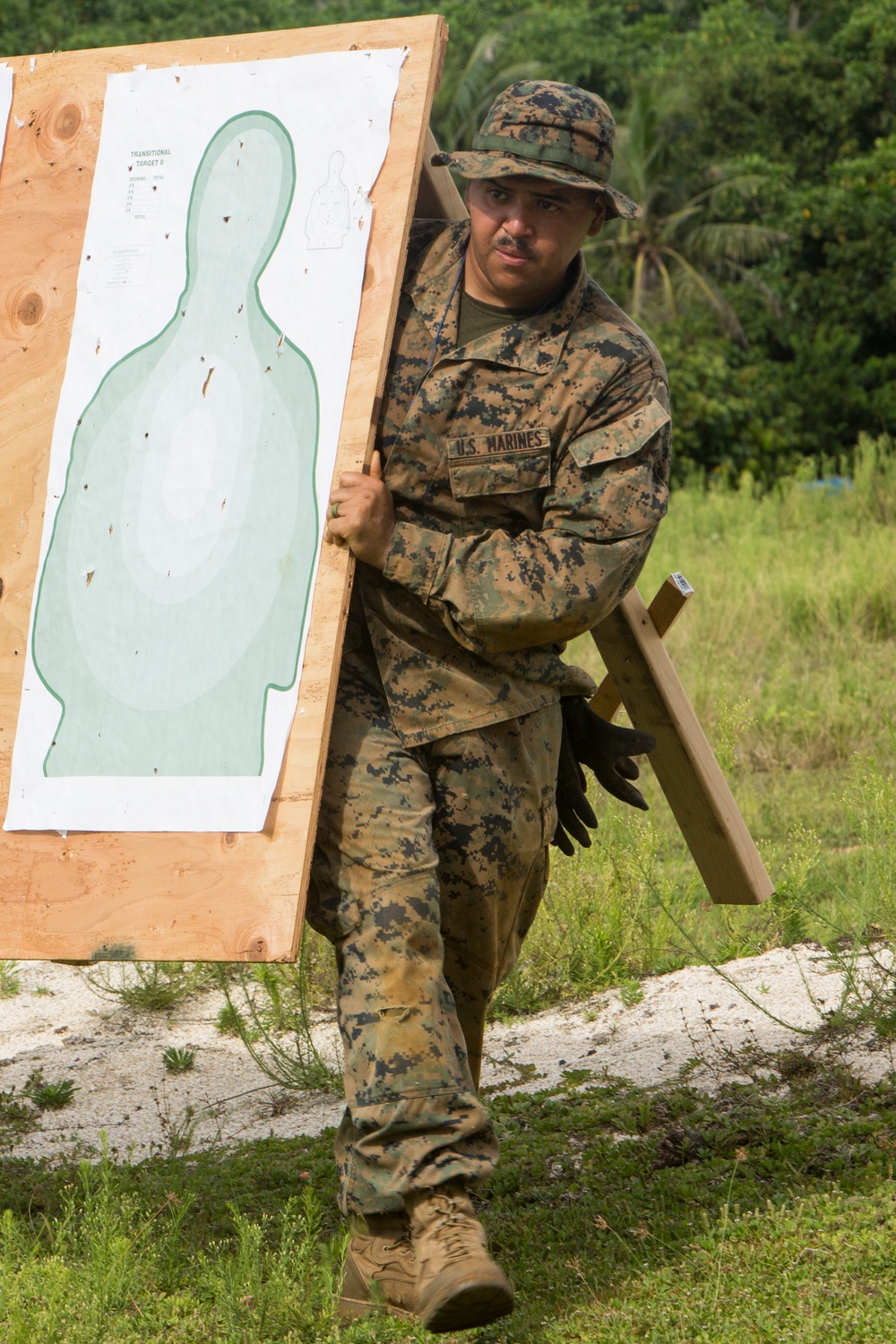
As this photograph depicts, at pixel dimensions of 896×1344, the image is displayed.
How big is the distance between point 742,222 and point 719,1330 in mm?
21170

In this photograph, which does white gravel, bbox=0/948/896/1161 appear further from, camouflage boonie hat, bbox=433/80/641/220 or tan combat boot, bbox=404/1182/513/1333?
camouflage boonie hat, bbox=433/80/641/220

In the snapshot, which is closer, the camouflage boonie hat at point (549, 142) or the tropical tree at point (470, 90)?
the camouflage boonie hat at point (549, 142)

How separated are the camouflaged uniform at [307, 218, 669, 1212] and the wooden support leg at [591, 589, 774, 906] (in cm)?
30

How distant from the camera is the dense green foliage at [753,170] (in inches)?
731

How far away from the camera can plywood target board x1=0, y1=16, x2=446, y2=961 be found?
2.74 metres

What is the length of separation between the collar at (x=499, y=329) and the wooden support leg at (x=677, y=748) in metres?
0.64

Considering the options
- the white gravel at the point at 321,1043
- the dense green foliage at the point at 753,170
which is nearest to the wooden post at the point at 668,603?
the white gravel at the point at 321,1043

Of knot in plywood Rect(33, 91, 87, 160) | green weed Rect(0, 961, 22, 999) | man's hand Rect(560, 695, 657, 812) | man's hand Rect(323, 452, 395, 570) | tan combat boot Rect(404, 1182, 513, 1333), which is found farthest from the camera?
green weed Rect(0, 961, 22, 999)

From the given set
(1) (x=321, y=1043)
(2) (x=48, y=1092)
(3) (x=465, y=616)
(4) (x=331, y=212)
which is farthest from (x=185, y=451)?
(1) (x=321, y=1043)

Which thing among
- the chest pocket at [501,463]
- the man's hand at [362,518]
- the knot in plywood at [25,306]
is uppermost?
the knot in plywood at [25,306]

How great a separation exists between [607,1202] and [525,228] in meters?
2.02

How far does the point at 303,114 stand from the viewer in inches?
119

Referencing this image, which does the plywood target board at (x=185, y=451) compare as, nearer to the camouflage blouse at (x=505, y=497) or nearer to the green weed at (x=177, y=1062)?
the camouflage blouse at (x=505, y=497)

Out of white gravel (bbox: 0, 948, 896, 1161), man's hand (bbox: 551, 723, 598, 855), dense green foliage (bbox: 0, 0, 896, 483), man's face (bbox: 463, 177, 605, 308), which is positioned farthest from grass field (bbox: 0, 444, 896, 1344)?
dense green foliage (bbox: 0, 0, 896, 483)
